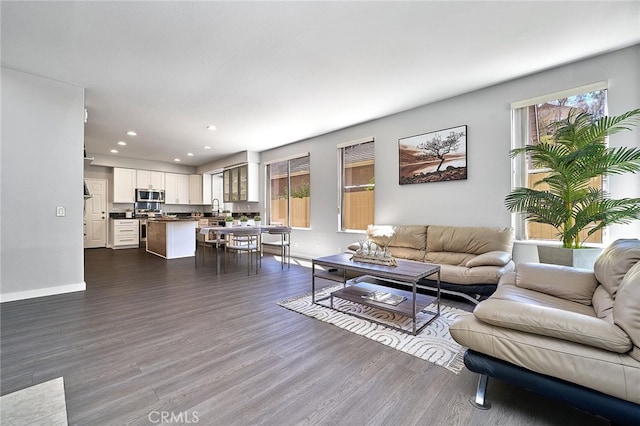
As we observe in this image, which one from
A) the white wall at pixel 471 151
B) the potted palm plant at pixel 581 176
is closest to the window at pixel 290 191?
the white wall at pixel 471 151

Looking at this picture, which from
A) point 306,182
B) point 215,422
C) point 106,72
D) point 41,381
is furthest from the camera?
point 306,182

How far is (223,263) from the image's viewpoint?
5.70m

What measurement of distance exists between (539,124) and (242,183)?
656cm

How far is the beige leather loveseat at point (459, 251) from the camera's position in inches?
115

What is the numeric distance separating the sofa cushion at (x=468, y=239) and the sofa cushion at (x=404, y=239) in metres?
0.11

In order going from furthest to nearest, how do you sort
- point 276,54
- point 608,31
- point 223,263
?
point 223,263
point 276,54
point 608,31

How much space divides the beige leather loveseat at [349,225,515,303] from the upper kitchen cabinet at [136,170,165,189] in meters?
7.49

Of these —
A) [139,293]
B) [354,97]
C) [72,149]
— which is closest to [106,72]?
[72,149]

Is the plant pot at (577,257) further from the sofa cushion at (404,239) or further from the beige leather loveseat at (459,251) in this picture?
the sofa cushion at (404,239)

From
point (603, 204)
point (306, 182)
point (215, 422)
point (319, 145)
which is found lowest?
point (215, 422)

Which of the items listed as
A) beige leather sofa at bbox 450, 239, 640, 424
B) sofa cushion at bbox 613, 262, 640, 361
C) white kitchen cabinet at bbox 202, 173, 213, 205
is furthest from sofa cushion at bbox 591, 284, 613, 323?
white kitchen cabinet at bbox 202, 173, 213, 205

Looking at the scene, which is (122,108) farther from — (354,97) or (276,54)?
(354,97)

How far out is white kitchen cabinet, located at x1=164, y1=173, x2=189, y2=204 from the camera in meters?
8.96

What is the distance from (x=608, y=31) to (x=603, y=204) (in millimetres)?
1584
